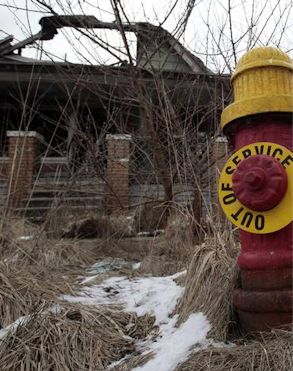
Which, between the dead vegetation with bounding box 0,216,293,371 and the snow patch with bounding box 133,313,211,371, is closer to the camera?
the dead vegetation with bounding box 0,216,293,371

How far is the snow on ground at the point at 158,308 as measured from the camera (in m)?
2.47

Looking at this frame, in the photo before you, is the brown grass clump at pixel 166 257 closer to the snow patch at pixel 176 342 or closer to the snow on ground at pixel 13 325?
the snow patch at pixel 176 342

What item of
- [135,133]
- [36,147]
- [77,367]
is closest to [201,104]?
[135,133]

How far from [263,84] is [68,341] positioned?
1.60 meters

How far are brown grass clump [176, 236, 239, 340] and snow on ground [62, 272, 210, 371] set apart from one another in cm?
6

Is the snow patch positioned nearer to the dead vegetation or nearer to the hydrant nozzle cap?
the dead vegetation

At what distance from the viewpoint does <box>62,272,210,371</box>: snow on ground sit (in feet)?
8.09

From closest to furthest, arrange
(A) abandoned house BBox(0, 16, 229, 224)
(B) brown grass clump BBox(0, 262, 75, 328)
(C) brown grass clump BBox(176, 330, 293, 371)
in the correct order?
(C) brown grass clump BBox(176, 330, 293, 371), (B) brown grass clump BBox(0, 262, 75, 328), (A) abandoned house BBox(0, 16, 229, 224)

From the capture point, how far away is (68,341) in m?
2.68

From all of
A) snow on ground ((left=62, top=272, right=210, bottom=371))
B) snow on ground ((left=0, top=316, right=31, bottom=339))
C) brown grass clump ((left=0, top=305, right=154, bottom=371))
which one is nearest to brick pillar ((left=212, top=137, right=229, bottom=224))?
snow on ground ((left=62, top=272, right=210, bottom=371))

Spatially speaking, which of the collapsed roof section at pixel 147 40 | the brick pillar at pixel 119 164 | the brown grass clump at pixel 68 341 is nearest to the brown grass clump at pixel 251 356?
the brown grass clump at pixel 68 341

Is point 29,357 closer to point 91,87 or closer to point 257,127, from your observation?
point 257,127

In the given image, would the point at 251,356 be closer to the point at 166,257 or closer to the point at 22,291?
the point at 22,291

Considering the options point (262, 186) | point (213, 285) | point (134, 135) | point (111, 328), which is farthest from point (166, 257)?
point (134, 135)
